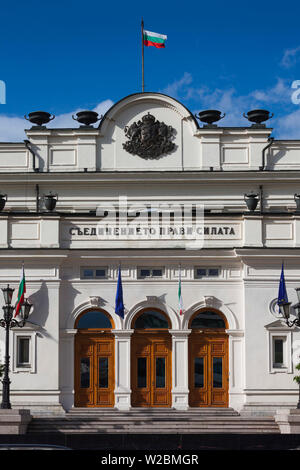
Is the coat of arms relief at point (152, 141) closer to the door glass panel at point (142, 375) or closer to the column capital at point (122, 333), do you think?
the column capital at point (122, 333)

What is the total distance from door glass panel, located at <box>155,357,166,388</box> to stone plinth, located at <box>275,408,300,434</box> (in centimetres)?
444

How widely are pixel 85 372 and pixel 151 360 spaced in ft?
7.51

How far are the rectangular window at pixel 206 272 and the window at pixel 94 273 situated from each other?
10.4 feet

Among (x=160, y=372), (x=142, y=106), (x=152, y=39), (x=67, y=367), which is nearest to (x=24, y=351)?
(x=67, y=367)

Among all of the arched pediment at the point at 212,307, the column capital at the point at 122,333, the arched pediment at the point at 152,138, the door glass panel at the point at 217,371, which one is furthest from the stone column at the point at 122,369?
the arched pediment at the point at 152,138

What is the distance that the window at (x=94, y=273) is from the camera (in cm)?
2794

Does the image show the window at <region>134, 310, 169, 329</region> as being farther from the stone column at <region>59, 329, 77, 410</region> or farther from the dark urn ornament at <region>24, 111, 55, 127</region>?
the dark urn ornament at <region>24, 111, 55, 127</region>

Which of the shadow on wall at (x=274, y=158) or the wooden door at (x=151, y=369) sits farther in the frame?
the shadow on wall at (x=274, y=158)

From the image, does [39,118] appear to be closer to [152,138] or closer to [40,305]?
[152,138]

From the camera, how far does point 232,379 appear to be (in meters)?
27.5

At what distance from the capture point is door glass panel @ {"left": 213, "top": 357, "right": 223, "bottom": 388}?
2763 centimetres

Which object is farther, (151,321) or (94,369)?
(151,321)

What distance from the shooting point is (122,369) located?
2744 cm
